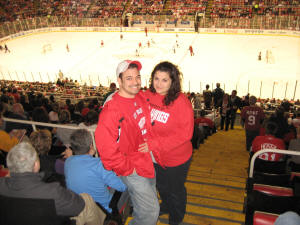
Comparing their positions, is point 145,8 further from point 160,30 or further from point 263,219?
point 263,219

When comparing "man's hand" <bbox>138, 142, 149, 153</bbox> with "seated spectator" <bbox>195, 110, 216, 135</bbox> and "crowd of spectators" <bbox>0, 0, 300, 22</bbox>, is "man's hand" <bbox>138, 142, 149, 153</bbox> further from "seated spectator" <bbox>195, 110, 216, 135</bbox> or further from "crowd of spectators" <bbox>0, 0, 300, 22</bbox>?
"crowd of spectators" <bbox>0, 0, 300, 22</bbox>

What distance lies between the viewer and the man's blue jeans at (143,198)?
2246 mm

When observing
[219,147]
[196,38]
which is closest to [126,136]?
[219,147]

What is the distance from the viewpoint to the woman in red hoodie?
246cm

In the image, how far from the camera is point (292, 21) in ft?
64.8

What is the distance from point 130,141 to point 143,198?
0.52 meters

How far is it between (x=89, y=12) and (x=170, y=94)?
30.1m

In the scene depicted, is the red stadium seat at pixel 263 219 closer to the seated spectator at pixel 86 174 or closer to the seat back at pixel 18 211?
the seated spectator at pixel 86 174

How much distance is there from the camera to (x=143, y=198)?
227 centimetres

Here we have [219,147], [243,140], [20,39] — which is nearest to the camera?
[219,147]

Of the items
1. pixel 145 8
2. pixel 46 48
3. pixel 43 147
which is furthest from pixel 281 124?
pixel 145 8

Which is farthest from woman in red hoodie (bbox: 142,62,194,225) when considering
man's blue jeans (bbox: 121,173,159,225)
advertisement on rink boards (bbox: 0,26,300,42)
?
advertisement on rink boards (bbox: 0,26,300,42)

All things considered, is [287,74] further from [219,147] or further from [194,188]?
A: [194,188]

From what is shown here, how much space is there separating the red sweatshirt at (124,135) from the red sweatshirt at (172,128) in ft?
0.49
